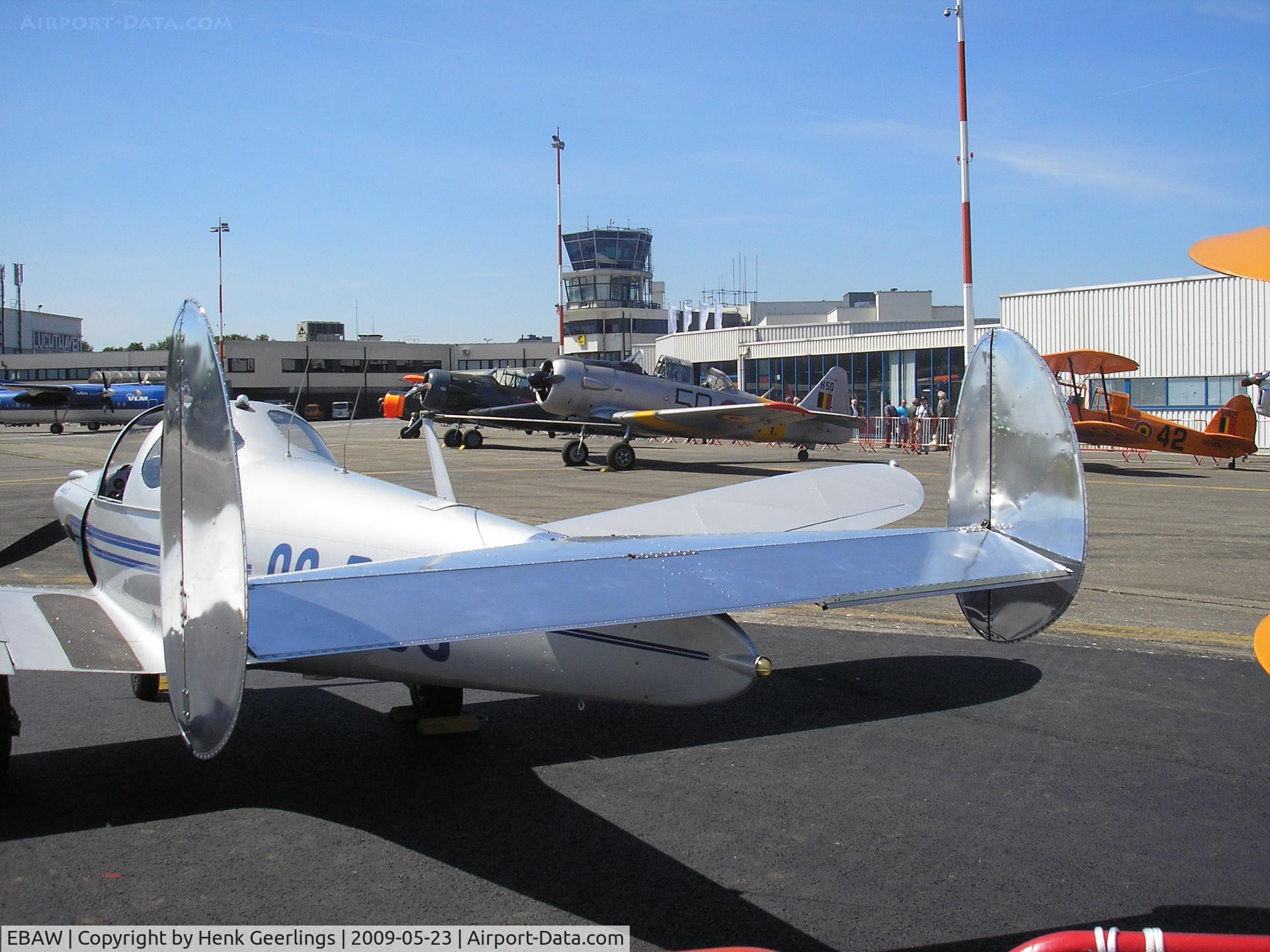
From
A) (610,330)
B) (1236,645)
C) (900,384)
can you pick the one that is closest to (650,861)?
(1236,645)

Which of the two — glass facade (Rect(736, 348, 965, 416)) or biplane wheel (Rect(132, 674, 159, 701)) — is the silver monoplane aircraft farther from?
biplane wheel (Rect(132, 674, 159, 701))

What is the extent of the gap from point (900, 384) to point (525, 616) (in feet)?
130

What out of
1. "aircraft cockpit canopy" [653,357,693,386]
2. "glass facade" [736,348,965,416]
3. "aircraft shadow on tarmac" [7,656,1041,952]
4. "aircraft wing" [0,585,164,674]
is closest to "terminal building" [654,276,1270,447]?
"glass facade" [736,348,965,416]

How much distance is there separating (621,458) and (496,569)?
62.1 feet

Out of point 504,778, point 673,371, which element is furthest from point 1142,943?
point 673,371

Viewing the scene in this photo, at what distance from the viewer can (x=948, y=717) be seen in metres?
5.36

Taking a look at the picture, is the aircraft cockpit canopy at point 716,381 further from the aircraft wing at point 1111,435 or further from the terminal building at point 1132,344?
the aircraft wing at point 1111,435

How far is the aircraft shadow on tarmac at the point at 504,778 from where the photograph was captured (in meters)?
3.42

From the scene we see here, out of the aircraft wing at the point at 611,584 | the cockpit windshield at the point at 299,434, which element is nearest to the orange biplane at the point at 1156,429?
the cockpit windshield at the point at 299,434

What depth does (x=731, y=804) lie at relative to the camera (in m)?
A: 4.18

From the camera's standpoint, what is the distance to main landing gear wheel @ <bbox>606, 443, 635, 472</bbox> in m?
21.9

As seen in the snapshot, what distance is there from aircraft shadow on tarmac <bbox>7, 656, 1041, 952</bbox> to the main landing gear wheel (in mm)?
15648

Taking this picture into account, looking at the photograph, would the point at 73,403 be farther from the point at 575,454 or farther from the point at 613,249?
the point at 613,249

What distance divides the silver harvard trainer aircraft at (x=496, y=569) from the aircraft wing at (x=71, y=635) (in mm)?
12
